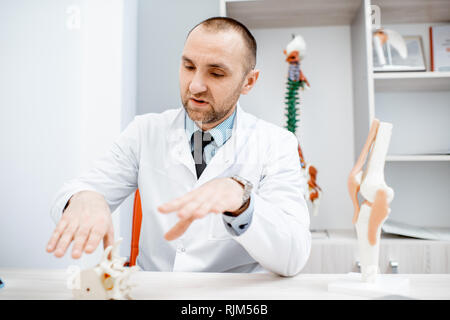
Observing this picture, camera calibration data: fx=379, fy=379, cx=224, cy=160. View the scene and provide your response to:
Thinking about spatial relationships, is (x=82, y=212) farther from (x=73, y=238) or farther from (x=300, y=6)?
(x=300, y=6)

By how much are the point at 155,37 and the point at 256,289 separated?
1.69m

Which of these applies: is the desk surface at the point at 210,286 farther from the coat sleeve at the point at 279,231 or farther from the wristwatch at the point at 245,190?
the wristwatch at the point at 245,190

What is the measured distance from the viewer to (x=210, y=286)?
2.51ft

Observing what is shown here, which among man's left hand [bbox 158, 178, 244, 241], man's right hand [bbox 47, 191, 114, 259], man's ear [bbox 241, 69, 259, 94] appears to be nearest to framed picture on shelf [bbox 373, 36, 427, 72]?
man's ear [bbox 241, 69, 259, 94]

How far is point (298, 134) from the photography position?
2.09 m

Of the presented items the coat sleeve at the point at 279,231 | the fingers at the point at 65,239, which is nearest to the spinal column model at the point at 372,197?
the coat sleeve at the point at 279,231

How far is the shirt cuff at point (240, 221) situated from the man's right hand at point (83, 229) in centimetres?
24

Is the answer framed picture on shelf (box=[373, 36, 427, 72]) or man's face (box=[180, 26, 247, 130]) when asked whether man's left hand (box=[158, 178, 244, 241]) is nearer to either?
man's face (box=[180, 26, 247, 130])

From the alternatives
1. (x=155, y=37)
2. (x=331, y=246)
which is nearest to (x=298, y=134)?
(x=331, y=246)

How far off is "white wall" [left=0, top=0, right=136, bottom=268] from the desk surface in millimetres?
938

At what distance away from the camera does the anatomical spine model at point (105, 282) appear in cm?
63

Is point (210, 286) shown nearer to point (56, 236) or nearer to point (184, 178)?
point (56, 236)

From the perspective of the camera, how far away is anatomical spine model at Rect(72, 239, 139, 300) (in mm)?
632
